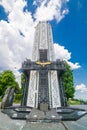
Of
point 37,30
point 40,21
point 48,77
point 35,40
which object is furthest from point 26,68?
point 40,21

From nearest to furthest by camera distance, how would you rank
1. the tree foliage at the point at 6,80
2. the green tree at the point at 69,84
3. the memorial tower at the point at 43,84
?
the memorial tower at the point at 43,84
the green tree at the point at 69,84
the tree foliage at the point at 6,80

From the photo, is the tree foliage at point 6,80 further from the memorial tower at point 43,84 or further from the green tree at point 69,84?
the green tree at point 69,84

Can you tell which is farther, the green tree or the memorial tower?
the green tree

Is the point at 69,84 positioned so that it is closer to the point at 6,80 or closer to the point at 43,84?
the point at 43,84

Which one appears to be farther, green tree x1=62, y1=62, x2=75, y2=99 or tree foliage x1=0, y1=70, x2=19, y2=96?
tree foliage x1=0, y1=70, x2=19, y2=96

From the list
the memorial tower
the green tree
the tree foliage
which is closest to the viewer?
the memorial tower

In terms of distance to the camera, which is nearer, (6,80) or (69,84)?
(69,84)

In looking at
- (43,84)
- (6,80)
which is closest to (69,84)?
(43,84)

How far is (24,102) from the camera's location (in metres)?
37.8

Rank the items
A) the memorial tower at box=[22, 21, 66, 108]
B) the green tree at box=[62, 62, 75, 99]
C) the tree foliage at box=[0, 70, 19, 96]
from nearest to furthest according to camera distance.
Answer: the memorial tower at box=[22, 21, 66, 108] → the green tree at box=[62, 62, 75, 99] → the tree foliage at box=[0, 70, 19, 96]

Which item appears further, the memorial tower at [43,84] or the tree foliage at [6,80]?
the tree foliage at [6,80]

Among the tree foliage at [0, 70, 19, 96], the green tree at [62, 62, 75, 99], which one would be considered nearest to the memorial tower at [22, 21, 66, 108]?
the green tree at [62, 62, 75, 99]

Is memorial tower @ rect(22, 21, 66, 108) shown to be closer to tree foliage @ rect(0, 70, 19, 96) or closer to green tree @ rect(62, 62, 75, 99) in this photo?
green tree @ rect(62, 62, 75, 99)

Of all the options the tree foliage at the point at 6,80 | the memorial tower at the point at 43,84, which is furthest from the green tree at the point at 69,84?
the tree foliage at the point at 6,80
